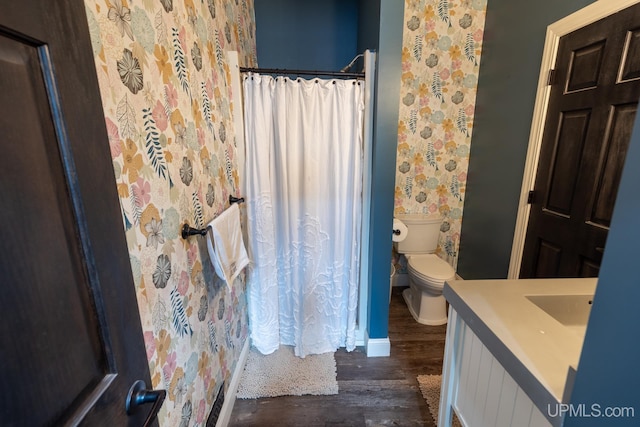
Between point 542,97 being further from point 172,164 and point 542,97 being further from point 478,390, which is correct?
point 172,164

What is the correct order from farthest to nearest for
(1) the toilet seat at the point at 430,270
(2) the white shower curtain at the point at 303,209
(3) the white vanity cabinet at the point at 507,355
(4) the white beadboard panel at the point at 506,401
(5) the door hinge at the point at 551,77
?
(1) the toilet seat at the point at 430,270, (5) the door hinge at the point at 551,77, (2) the white shower curtain at the point at 303,209, (4) the white beadboard panel at the point at 506,401, (3) the white vanity cabinet at the point at 507,355

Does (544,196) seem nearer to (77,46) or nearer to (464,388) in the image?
(464,388)

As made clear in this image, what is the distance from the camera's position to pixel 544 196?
183 cm

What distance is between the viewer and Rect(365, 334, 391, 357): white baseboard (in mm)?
1891

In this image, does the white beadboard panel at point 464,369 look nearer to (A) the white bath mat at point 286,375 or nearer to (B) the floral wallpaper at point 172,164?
(A) the white bath mat at point 286,375

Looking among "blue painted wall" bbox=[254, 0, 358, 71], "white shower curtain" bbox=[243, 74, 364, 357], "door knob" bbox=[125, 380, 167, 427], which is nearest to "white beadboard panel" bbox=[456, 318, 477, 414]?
"white shower curtain" bbox=[243, 74, 364, 357]

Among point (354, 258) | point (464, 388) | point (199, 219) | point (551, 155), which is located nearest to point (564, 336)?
point (464, 388)

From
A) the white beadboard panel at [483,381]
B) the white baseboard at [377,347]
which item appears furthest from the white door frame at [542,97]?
the white beadboard panel at [483,381]

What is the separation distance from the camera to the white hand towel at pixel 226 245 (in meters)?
1.16

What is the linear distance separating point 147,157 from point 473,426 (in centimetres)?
139

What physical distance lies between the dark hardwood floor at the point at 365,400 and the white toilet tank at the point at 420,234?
33.2 inches

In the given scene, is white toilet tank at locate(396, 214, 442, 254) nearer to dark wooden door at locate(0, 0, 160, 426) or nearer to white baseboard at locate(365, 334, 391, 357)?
white baseboard at locate(365, 334, 391, 357)

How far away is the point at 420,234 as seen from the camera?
8.38 ft

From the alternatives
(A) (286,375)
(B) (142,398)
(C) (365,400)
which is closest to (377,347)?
(C) (365,400)
